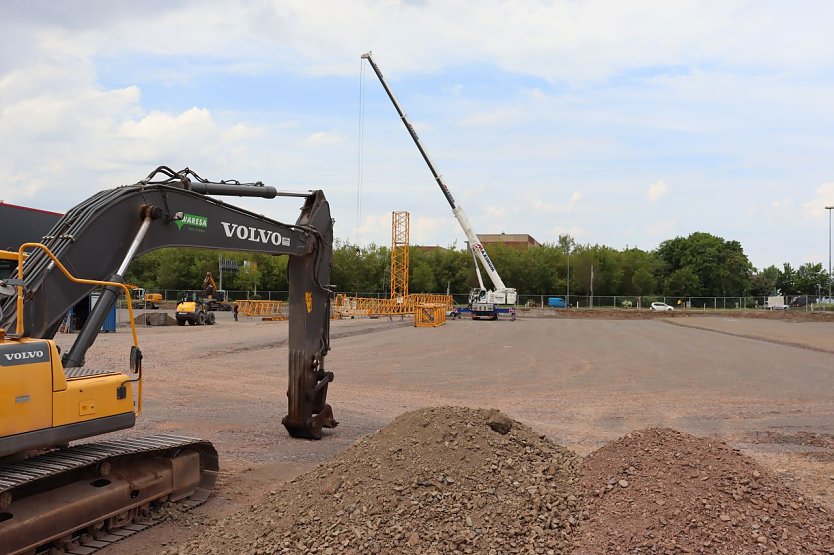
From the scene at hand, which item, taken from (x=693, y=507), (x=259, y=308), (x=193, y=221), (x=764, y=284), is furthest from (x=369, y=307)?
(x=764, y=284)

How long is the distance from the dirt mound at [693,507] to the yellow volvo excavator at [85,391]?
4.04 m

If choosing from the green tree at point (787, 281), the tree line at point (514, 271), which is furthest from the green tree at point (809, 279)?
the tree line at point (514, 271)

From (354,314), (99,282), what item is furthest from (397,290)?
(99,282)

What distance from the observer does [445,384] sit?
17.6 metres

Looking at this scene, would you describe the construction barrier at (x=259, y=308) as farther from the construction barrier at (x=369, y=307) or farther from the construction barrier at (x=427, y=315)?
the construction barrier at (x=427, y=315)

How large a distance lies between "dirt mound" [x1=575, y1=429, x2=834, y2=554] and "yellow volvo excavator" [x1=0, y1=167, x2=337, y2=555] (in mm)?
4044

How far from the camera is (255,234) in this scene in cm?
926

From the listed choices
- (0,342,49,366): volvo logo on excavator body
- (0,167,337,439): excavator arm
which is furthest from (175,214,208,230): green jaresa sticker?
(0,342,49,366): volvo logo on excavator body

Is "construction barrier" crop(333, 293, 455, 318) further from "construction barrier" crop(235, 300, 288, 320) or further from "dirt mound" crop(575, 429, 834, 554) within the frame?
"dirt mound" crop(575, 429, 834, 554)

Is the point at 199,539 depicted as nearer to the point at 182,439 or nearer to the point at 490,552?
the point at 182,439

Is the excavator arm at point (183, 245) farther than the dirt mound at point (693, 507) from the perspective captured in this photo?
Yes

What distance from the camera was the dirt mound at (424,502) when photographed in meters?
5.74

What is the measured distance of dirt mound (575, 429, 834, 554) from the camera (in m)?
5.46

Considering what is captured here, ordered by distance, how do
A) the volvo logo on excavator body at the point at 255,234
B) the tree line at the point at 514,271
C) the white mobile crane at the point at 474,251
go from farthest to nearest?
the tree line at the point at 514,271
the white mobile crane at the point at 474,251
the volvo logo on excavator body at the point at 255,234
